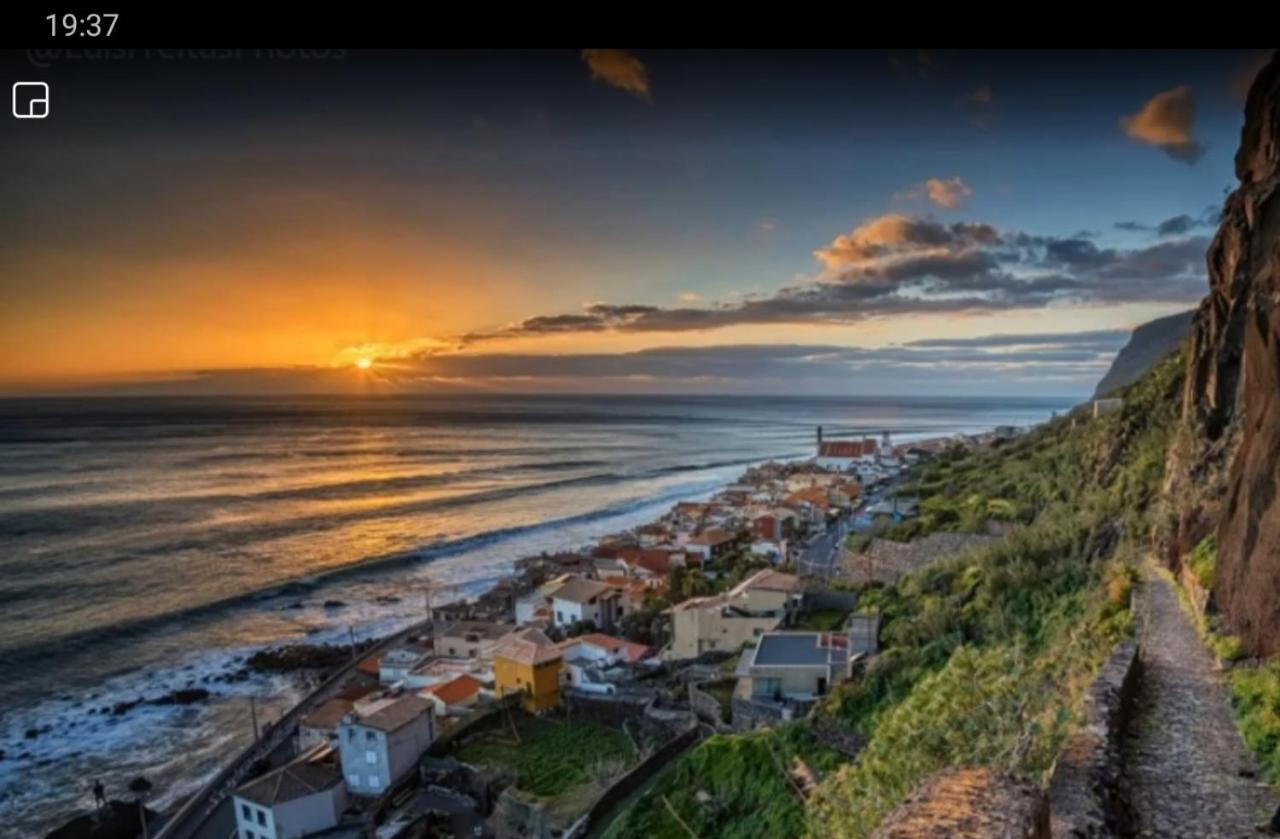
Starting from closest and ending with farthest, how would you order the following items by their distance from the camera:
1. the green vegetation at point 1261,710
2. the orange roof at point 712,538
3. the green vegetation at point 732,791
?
1. the green vegetation at point 1261,710
2. the green vegetation at point 732,791
3. the orange roof at point 712,538

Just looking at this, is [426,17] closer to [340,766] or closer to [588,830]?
[588,830]

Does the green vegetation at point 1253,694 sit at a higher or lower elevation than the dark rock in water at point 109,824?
higher

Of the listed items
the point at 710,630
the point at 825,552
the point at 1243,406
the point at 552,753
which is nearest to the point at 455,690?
the point at 552,753

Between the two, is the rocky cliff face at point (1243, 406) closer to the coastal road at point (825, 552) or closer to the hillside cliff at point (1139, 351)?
the coastal road at point (825, 552)

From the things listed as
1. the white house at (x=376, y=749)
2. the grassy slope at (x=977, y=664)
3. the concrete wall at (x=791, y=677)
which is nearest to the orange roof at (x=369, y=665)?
the white house at (x=376, y=749)

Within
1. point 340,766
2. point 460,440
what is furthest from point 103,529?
point 460,440

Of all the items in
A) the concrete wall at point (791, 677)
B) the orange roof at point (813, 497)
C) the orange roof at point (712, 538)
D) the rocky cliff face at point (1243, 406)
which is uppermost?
the rocky cliff face at point (1243, 406)

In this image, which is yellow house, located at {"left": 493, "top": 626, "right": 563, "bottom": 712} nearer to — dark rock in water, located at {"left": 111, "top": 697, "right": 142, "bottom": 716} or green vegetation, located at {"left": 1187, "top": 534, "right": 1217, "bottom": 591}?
dark rock in water, located at {"left": 111, "top": 697, "right": 142, "bottom": 716}
